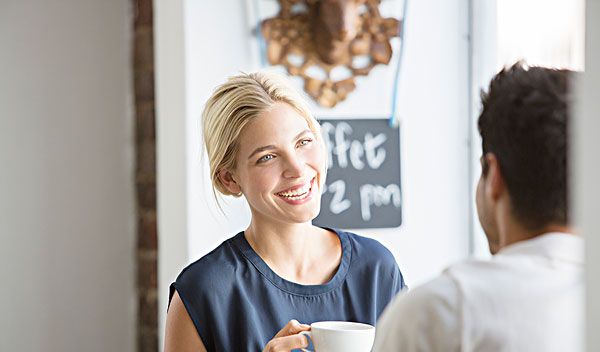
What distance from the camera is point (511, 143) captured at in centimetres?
84

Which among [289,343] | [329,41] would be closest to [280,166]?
[289,343]

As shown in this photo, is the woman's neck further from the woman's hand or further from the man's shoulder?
the man's shoulder

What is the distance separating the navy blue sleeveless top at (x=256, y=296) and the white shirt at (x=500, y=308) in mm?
695

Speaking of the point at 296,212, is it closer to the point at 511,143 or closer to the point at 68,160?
the point at 511,143

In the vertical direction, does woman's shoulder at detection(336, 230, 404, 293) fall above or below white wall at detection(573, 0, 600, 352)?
below

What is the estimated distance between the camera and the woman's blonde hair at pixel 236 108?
4.91 ft

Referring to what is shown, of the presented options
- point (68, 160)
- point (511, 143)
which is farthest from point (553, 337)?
point (68, 160)

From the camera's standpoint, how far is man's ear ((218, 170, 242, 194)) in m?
1.56

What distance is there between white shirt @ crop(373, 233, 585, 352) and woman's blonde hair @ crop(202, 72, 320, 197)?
2.41 feet

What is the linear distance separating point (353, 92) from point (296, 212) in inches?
38.2

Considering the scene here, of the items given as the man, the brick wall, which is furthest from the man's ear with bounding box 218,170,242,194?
the brick wall

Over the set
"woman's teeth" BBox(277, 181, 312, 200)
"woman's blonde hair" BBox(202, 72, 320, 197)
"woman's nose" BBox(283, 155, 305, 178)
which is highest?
"woman's blonde hair" BBox(202, 72, 320, 197)

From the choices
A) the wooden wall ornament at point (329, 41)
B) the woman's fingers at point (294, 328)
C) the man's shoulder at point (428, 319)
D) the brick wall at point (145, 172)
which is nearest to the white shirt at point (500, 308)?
the man's shoulder at point (428, 319)

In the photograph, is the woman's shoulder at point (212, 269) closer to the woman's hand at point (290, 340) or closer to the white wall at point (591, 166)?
the woman's hand at point (290, 340)
